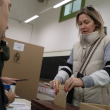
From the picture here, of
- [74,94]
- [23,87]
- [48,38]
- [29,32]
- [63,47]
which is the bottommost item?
[23,87]

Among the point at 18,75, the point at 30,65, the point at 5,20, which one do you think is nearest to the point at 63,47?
the point at 30,65

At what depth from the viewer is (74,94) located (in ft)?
3.46

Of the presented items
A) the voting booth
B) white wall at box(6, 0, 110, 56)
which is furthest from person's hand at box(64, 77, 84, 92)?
white wall at box(6, 0, 110, 56)

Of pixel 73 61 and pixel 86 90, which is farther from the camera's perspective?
pixel 73 61

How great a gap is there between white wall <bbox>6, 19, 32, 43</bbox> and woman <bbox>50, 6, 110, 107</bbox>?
437 centimetres

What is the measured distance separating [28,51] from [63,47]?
1499 millimetres

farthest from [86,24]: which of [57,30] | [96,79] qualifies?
[57,30]

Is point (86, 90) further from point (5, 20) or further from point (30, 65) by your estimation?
point (30, 65)

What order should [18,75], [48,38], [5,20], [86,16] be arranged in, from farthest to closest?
1. [48,38]
2. [18,75]
3. [86,16]
4. [5,20]

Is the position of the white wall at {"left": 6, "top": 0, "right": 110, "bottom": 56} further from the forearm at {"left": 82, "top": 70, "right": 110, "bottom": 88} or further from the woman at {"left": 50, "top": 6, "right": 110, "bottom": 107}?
the forearm at {"left": 82, "top": 70, "right": 110, "bottom": 88}

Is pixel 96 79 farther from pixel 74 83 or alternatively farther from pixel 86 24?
pixel 86 24

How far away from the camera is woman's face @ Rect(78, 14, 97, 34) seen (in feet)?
3.66

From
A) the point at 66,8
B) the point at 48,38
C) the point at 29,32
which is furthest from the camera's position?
the point at 29,32

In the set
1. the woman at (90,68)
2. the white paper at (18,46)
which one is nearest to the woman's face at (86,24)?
the woman at (90,68)
